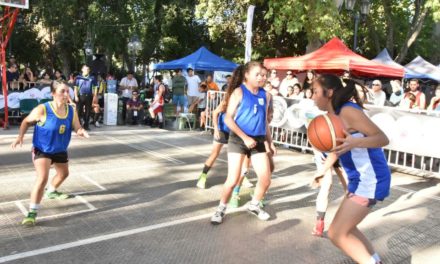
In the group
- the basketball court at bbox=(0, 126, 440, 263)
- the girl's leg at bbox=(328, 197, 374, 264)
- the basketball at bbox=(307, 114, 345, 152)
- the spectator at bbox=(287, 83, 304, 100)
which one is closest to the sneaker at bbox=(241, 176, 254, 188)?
the basketball court at bbox=(0, 126, 440, 263)

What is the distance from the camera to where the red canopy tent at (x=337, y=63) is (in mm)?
11867

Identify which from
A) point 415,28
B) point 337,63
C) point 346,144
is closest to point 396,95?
point 337,63

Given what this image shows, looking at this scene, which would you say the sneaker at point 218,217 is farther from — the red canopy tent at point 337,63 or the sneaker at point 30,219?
the red canopy tent at point 337,63

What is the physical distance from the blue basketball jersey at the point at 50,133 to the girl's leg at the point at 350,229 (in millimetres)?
3231

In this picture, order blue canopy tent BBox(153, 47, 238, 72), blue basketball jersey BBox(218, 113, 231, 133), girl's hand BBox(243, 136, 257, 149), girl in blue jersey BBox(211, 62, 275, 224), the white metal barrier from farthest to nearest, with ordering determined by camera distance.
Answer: blue canopy tent BBox(153, 47, 238, 72), the white metal barrier, blue basketball jersey BBox(218, 113, 231, 133), girl in blue jersey BBox(211, 62, 275, 224), girl's hand BBox(243, 136, 257, 149)

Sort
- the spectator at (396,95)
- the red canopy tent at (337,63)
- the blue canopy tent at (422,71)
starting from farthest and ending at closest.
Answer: the blue canopy tent at (422,71), the red canopy tent at (337,63), the spectator at (396,95)

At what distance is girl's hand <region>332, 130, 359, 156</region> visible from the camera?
3.09 metres

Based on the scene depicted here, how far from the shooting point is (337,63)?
467 inches

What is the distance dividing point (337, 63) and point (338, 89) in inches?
351

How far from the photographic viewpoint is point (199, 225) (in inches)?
202

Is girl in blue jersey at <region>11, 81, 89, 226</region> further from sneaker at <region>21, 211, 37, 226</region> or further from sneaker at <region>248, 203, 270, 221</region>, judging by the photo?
sneaker at <region>248, 203, 270, 221</region>

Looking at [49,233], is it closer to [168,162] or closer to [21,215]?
[21,215]

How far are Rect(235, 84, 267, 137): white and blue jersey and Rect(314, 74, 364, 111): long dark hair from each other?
161 cm

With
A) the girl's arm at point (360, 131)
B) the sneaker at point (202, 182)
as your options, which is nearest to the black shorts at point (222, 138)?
the sneaker at point (202, 182)
